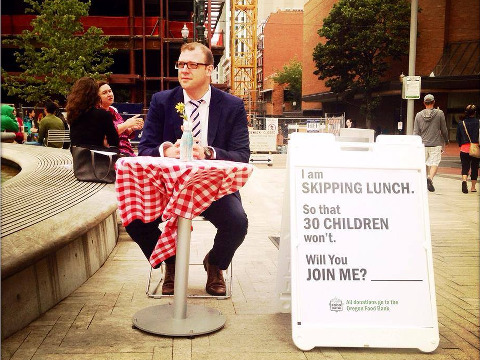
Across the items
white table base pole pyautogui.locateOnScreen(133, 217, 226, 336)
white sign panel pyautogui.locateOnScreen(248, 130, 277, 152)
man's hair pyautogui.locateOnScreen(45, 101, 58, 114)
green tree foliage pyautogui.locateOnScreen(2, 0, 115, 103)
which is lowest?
white table base pole pyautogui.locateOnScreen(133, 217, 226, 336)

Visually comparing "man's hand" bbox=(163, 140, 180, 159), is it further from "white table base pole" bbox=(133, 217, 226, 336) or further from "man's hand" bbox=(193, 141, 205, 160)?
"white table base pole" bbox=(133, 217, 226, 336)

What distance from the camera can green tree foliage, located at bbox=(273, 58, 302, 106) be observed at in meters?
78.5

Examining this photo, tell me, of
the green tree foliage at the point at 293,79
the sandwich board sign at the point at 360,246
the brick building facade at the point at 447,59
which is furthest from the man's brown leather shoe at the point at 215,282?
the green tree foliage at the point at 293,79

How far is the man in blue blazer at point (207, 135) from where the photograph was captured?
4113 millimetres

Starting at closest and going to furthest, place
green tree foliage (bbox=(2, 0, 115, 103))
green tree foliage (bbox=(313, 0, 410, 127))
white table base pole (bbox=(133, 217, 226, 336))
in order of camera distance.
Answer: white table base pole (bbox=(133, 217, 226, 336)), green tree foliage (bbox=(2, 0, 115, 103)), green tree foliage (bbox=(313, 0, 410, 127))

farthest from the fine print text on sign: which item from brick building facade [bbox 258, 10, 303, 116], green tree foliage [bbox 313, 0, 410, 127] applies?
brick building facade [bbox 258, 10, 303, 116]

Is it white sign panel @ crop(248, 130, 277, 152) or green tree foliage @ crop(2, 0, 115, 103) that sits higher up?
green tree foliage @ crop(2, 0, 115, 103)

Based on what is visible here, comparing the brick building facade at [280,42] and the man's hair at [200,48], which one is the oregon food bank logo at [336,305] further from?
the brick building facade at [280,42]

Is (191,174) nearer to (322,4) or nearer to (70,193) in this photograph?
(70,193)

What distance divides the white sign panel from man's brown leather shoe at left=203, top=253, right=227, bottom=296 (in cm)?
1514

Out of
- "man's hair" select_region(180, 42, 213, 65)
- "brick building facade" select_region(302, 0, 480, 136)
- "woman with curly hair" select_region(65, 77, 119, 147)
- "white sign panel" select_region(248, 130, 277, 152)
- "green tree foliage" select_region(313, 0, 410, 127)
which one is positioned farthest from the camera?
"green tree foliage" select_region(313, 0, 410, 127)

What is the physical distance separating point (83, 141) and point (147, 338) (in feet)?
12.2

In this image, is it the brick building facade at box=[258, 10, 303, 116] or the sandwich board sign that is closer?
the sandwich board sign

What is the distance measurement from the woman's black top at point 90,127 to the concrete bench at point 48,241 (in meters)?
0.54
